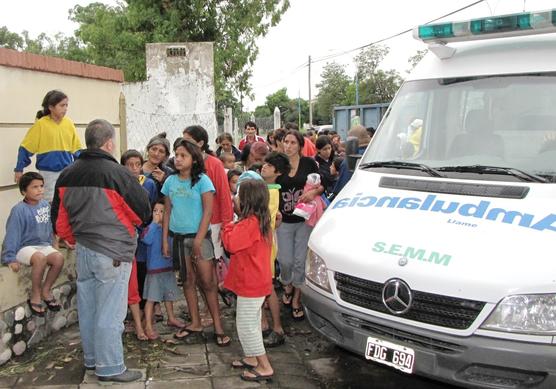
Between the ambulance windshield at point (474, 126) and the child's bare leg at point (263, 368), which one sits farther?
the child's bare leg at point (263, 368)

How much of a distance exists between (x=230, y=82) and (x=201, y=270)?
38.2ft

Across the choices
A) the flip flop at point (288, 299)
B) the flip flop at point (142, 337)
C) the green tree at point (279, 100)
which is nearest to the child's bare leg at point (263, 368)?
the flip flop at point (142, 337)

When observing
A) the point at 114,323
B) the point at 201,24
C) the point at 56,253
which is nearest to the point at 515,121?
the point at 114,323

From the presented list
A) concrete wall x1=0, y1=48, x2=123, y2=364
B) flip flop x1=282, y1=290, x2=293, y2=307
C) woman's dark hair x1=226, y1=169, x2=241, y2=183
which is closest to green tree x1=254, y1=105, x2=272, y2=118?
concrete wall x1=0, y1=48, x2=123, y2=364

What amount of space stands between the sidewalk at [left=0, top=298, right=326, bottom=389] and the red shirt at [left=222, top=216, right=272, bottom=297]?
0.70m

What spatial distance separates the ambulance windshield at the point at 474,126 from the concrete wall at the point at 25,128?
9.67 ft

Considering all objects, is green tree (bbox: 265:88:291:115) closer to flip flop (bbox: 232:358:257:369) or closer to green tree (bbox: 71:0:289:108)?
green tree (bbox: 71:0:289:108)

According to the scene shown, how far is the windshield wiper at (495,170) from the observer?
11.3ft

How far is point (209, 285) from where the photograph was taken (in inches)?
189

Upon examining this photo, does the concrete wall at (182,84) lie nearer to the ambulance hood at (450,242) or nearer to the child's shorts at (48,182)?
the child's shorts at (48,182)

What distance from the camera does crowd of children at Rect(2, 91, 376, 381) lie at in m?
4.14

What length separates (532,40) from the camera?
3.95 meters

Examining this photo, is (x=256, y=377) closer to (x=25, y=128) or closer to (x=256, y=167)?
(x=256, y=167)

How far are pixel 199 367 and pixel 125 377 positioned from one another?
0.58 m
